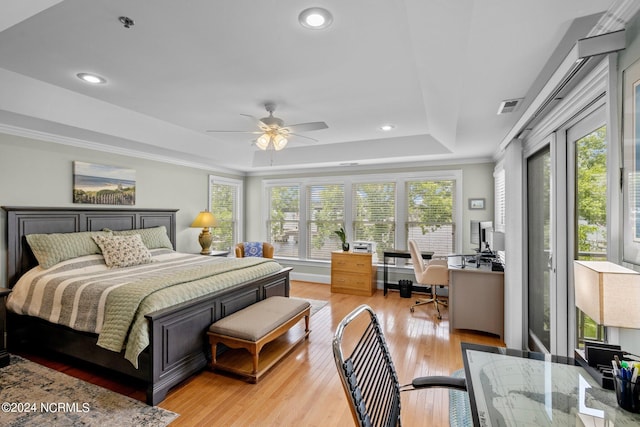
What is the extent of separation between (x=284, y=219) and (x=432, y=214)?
3052 millimetres

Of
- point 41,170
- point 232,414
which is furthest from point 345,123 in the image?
point 41,170

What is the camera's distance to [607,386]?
117 cm

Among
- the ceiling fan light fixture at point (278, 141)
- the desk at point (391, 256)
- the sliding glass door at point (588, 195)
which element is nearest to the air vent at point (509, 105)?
the sliding glass door at point (588, 195)

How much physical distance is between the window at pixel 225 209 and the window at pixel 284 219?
0.71m

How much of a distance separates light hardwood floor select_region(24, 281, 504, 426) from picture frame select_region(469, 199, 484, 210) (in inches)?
85.8

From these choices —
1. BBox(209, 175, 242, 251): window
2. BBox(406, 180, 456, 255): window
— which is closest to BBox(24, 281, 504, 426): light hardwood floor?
BBox(406, 180, 456, 255): window

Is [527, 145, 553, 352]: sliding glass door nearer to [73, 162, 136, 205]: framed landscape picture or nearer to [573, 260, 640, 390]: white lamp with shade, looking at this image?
[573, 260, 640, 390]: white lamp with shade

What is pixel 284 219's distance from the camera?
21.4 ft

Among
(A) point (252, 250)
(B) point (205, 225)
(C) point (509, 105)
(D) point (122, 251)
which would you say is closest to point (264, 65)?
(C) point (509, 105)

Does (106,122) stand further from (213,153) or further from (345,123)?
(345,123)

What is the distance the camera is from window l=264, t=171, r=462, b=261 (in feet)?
17.2

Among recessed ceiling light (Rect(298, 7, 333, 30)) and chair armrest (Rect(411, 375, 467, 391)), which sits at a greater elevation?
recessed ceiling light (Rect(298, 7, 333, 30))

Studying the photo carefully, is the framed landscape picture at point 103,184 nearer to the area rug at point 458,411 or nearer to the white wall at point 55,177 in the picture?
the white wall at point 55,177

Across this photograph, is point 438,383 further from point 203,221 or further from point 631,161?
point 203,221
